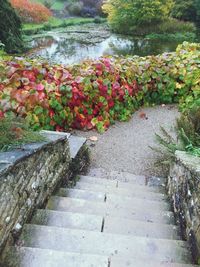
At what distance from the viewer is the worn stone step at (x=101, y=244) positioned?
7.26 feet

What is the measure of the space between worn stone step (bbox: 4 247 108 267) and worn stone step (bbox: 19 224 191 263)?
185 millimetres

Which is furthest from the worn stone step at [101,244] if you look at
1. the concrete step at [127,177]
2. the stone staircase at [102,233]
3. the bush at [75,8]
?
the bush at [75,8]

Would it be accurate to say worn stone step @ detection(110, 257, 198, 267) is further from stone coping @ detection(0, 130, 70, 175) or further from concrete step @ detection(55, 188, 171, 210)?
concrete step @ detection(55, 188, 171, 210)

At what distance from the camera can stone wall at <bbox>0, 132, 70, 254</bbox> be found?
2.07 m

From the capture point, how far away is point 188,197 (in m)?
2.70

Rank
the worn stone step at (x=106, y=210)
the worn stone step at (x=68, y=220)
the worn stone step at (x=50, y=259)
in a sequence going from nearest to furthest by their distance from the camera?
the worn stone step at (x=50, y=259) → the worn stone step at (x=68, y=220) → the worn stone step at (x=106, y=210)

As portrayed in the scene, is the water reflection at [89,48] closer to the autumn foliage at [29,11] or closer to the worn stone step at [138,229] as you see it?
the autumn foliage at [29,11]

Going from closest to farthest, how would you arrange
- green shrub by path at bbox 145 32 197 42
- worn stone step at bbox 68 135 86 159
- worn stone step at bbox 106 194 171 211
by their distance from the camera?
worn stone step at bbox 106 194 171 211
worn stone step at bbox 68 135 86 159
green shrub by path at bbox 145 32 197 42

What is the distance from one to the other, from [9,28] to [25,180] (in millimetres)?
12202

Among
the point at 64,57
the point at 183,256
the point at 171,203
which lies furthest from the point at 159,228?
the point at 64,57

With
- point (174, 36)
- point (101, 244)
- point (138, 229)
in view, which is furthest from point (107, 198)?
point (174, 36)

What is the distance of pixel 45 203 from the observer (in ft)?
9.61

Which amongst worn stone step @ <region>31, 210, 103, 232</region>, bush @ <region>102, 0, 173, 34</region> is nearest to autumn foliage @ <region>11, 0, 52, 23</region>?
bush @ <region>102, 0, 173, 34</region>

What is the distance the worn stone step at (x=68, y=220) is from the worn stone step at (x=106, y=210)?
24cm
